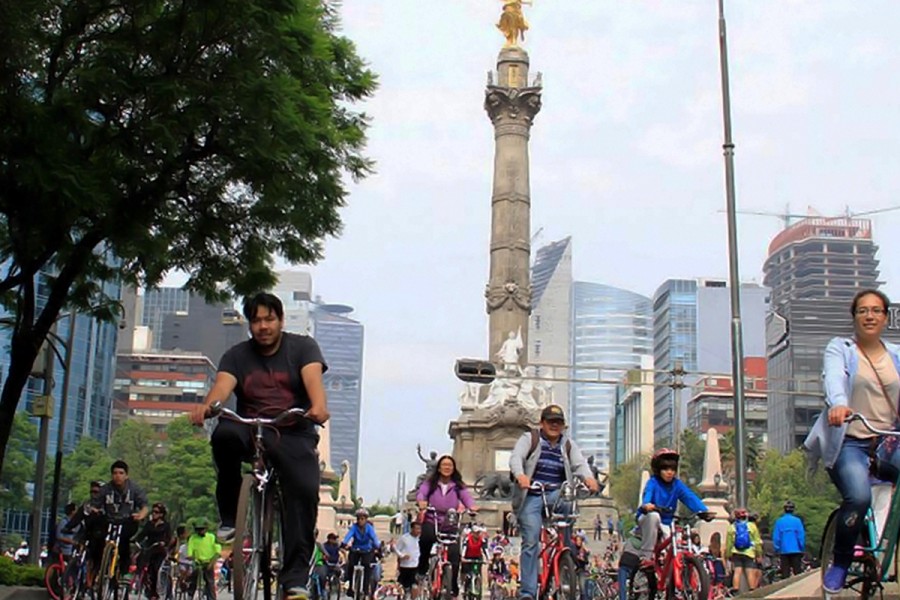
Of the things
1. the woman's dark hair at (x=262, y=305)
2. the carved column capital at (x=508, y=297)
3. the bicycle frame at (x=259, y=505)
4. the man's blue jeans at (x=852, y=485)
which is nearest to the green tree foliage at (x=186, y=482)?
the carved column capital at (x=508, y=297)

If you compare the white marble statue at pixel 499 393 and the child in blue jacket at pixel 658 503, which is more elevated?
the white marble statue at pixel 499 393

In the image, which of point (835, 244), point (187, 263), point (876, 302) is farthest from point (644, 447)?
point (876, 302)

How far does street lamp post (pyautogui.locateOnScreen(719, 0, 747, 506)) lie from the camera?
2014 centimetres

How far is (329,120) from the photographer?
1805 centimetres

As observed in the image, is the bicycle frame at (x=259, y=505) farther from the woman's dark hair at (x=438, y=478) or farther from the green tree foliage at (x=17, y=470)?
the green tree foliage at (x=17, y=470)

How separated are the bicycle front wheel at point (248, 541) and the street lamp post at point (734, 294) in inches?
529

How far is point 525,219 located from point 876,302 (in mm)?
48556

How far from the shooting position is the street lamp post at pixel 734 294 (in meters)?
20.1

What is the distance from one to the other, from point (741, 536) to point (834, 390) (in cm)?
1335

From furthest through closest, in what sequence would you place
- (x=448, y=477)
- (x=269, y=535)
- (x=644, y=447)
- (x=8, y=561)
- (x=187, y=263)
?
(x=644, y=447)
(x=187, y=263)
(x=8, y=561)
(x=448, y=477)
(x=269, y=535)

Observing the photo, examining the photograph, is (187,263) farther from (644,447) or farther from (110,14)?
(644,447)

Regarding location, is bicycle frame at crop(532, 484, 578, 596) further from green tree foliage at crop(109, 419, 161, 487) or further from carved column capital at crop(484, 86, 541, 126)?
green tree foliage at crop(109, 419, 161, 487)

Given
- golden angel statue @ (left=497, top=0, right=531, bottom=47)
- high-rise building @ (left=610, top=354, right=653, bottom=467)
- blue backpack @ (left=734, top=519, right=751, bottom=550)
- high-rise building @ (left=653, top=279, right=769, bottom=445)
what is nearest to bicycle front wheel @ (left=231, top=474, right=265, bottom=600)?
blue backpack @ (left=734, top=519, right=751, bottom=550)

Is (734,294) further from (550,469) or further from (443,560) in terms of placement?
(550,469)
